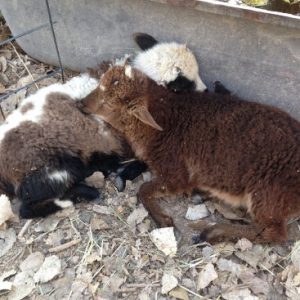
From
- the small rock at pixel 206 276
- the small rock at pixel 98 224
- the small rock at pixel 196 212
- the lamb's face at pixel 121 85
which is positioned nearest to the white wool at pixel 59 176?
the small rock at pixel 98 224

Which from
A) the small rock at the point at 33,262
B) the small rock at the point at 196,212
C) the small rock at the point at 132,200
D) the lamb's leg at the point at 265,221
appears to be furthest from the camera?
the small rock at the point at 132,200

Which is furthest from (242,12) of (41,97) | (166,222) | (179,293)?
(179,293)

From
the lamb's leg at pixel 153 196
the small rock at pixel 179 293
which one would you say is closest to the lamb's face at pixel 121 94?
the lamb's leg at pixel 153 196

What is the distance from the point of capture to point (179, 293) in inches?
120

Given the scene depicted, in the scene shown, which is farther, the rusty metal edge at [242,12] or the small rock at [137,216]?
the small rock at [137,216]

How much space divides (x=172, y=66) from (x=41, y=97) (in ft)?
3.51

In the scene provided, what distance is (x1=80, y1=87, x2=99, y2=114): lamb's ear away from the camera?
11.8 feet

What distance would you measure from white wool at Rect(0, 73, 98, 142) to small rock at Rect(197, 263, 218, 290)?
165cm

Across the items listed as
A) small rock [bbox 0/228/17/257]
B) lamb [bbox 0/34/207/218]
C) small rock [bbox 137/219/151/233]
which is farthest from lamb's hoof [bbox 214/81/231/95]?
small rock [bbox 0/228/17/257]

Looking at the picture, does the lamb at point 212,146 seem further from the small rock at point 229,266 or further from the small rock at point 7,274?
the small rock at point 7,274

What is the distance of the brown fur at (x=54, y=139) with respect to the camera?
11.2 feet

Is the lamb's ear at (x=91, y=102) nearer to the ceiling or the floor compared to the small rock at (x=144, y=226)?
nearer to the ceiling

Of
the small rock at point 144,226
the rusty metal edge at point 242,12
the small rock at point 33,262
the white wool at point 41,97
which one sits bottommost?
the small rock at point 33,262

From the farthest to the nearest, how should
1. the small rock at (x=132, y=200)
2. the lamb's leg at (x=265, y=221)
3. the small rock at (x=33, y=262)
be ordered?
the small rock at (x=132, y=200)
the small rock at (x=33, y=262)
the lamb's leg at (x=265, y=221)
